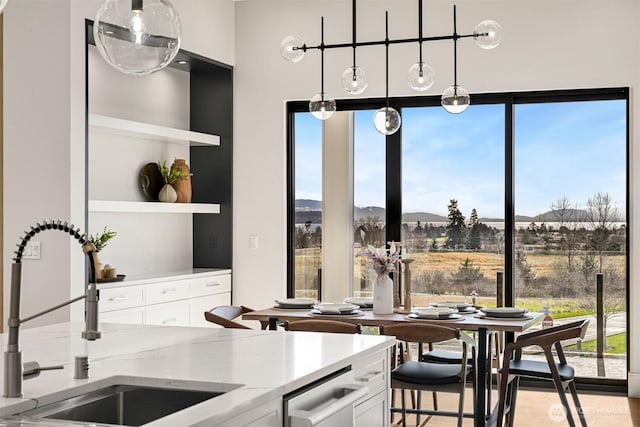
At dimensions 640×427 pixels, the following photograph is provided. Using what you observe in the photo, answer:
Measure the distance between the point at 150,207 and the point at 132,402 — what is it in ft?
11.8

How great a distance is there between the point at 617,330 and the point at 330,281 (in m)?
2.13

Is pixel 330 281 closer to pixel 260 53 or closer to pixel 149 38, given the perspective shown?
pixel 260 53

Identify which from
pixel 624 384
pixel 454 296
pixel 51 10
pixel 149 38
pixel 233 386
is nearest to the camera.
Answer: pixel 233 386

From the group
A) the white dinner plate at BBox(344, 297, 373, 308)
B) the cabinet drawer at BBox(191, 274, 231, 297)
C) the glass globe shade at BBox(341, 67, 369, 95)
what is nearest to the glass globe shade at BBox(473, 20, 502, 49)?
the glass globe shade at BBox(341, 67, 369, 95)

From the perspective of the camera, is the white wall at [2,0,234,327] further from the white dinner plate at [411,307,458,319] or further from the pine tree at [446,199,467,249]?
the pine tree at [446,199,467,249]

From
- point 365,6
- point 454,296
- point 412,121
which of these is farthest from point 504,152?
point 365,6

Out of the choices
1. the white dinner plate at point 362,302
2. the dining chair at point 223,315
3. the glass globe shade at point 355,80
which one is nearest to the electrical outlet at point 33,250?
the dining chair at point 223,315

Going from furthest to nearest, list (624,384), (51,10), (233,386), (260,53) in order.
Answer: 1. (260,53)
2. (624,384)
3. (51,10)
4. (233,386)

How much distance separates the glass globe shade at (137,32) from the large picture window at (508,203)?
4.01 m

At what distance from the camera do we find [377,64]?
6.13m

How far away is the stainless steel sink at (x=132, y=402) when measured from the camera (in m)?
2.03

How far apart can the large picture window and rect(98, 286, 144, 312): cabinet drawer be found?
1544mm

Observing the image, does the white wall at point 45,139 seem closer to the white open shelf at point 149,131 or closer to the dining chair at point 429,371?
the white open shelf at point 149,131

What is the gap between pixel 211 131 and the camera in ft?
21.5
